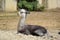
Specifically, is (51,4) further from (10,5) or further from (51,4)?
(10,5)

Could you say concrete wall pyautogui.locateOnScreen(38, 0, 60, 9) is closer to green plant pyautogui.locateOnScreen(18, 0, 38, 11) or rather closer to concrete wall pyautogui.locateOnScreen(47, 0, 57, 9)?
concrete wall pyautogui.locateOnScreen(47, 0, 57, 9)

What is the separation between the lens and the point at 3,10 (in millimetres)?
18797

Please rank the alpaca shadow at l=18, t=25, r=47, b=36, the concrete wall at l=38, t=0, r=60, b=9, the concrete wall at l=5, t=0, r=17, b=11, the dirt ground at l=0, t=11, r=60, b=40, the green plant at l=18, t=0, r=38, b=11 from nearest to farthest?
the dirt ground at l=0, t=11, r=60, b=40 → the alpaca shadow at l=18, t=25, r=47, b=36 → the concrete wall at l=5, t=0, r=17, b=11 → the green plant at l=18, t=0, r=38, b=11 → the concrete wall at l=38, t=0, r=60, b=9

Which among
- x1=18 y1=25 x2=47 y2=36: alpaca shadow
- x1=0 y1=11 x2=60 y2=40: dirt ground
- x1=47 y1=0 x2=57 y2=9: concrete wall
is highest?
x1=18 y1=25 x2=47 y2=36: alpaca shadow

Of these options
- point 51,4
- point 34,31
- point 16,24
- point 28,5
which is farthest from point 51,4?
point 34,31

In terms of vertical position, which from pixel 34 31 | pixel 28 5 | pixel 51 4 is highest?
pixel 34 31

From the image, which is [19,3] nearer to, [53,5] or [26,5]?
[26,5]

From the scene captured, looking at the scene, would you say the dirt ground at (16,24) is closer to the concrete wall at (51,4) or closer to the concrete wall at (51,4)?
the concrete wall at (51,4)

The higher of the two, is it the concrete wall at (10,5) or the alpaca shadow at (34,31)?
the alpaca shadow at (34,31)

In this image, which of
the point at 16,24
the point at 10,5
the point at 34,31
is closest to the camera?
the point at 34,31

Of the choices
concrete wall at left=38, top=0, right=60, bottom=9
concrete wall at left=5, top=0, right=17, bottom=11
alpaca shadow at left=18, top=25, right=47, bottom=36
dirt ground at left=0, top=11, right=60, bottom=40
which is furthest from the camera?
concrete wall at left=38, top=0, right=60, bottom=9

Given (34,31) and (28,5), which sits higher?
(34,31)

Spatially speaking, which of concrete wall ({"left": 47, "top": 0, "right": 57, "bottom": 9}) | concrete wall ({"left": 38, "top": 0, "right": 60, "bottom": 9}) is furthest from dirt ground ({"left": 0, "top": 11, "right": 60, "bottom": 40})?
concrete wall ({"left": 47, "top": 0, "right": 57, "bottom": 9})

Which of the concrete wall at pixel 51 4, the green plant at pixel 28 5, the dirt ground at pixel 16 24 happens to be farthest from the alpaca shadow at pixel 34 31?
the concrete wall at pixel 51 4
